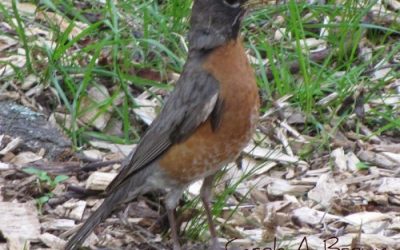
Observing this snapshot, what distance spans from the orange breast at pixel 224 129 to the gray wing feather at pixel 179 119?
0.04 m

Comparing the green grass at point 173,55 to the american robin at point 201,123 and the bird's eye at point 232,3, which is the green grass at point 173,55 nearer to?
the american robin at point 201,123

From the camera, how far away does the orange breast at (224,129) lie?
5445 millimetres

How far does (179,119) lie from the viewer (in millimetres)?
5570

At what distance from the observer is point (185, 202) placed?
19.3ft

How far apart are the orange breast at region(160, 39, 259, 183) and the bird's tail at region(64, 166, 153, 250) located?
182 mm

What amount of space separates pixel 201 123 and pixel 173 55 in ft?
5.47

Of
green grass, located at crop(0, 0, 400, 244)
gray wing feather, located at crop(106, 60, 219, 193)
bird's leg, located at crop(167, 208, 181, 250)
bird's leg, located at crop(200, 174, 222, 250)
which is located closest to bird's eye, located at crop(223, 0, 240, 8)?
gray wing feather, located at crop(106, 60, 219, 193)

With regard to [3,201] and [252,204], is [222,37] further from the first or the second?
[3,201]

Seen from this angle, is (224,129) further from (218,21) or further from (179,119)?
(218,21)

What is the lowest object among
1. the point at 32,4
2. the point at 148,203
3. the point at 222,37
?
the point at 148,203

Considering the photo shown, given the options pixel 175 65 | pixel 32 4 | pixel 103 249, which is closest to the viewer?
pixel 103 249

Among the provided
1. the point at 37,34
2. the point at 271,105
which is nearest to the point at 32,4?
the point at 37,34

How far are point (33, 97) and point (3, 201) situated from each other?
1165 millimetres

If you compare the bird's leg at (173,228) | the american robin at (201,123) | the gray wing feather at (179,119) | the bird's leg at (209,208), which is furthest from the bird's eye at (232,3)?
the bird's leg at (173,228)
